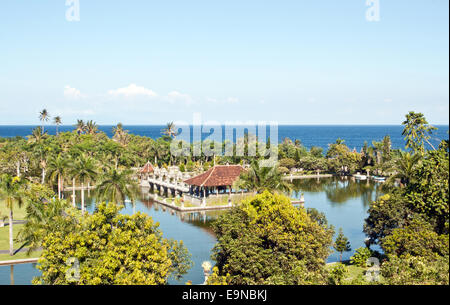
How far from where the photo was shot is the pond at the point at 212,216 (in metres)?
26.7

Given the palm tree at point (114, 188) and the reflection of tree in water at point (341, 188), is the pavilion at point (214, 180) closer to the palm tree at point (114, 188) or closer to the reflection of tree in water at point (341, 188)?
the reflection of tree in water at point (341, 188)

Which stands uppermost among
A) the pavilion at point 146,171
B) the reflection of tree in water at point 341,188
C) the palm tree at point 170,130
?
the palm tree at point 170,130

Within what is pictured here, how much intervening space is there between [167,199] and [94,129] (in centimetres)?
5239

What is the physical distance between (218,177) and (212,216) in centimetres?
634

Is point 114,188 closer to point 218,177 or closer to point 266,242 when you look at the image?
point 266,242

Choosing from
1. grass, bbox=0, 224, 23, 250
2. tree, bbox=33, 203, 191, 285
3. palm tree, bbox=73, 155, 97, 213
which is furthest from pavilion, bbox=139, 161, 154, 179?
tree, bbox=33, 203, 191, 285

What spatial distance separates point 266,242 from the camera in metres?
20.7

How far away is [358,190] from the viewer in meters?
59.9

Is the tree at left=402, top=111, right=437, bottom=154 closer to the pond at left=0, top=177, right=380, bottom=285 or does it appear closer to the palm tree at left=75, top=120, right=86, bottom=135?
the pond at left=0, top=177, right=380, bottom=285

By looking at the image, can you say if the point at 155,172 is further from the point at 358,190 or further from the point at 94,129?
the point at 94,129

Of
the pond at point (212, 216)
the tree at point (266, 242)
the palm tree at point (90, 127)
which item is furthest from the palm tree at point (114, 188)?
the palm tree at point (90, 127)

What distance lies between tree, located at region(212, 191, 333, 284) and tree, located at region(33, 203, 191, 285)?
9.67ft

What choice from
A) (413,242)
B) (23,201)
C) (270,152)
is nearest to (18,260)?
(23,201)

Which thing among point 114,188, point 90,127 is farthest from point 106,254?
point 90,127
